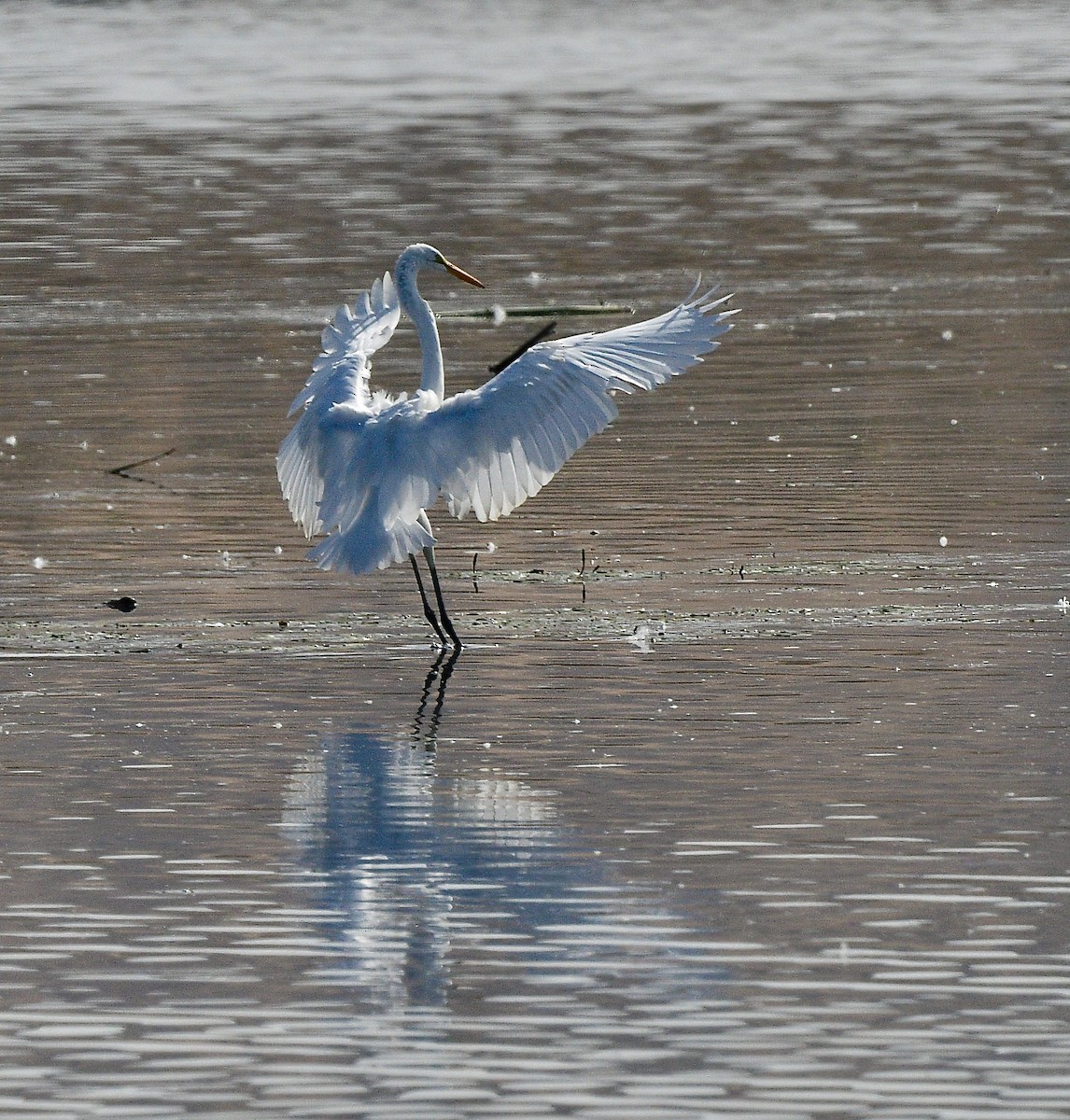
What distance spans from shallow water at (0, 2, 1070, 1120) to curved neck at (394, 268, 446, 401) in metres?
1.05

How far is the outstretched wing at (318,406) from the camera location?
44.1 feet

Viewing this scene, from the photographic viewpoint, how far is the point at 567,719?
11141 mm

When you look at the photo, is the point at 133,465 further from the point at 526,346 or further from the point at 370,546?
the point at 370,546

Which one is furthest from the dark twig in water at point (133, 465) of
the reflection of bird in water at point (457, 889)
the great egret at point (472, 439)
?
the reflection of bird in water at point (457, 889)

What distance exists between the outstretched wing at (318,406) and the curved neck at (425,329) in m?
0.31

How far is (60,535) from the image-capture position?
50.6ft

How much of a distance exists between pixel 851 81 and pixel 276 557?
120 ft

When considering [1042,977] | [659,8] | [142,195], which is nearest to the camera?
[1042,977]

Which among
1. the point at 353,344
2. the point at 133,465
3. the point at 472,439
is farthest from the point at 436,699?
the point at 133,465

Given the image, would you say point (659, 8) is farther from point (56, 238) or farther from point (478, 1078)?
point (478, 1078)

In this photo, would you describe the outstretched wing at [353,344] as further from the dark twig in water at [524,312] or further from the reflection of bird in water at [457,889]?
the dark twig in water at [524,312]

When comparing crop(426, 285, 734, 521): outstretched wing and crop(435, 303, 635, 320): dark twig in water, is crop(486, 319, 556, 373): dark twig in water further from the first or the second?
crop(435, 303, 635, 320): dark twig in water

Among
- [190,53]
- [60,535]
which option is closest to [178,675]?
[60,535]

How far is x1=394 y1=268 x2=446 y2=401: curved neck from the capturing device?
13586 millimetres
